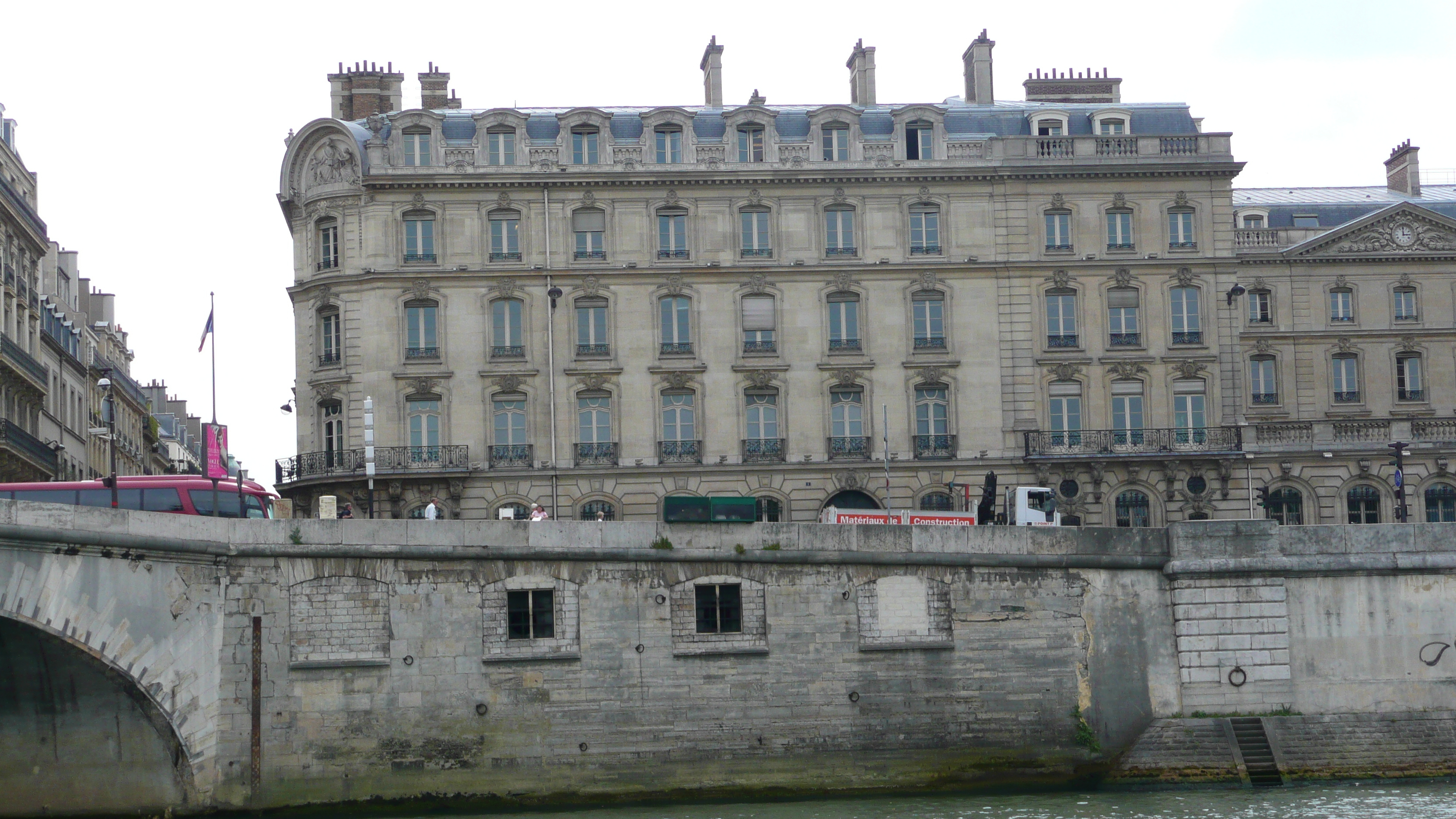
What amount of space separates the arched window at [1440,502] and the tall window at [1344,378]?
237 inches

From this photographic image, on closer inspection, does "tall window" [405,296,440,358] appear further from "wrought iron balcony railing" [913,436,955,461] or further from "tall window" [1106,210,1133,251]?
"tall window" [1106,210,1133,251]

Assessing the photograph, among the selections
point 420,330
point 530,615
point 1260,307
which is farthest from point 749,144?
point 530,615

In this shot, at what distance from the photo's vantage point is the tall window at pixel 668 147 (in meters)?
58.9

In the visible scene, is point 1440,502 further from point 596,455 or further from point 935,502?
point 596,455

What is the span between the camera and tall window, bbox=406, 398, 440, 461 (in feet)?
188

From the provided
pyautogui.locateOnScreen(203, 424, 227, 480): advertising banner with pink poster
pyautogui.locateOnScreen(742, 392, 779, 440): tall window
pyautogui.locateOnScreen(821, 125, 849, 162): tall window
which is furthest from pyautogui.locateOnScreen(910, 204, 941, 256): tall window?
pyautogui.locateOnScreen(203, 424, 227, 480): advertising banner with pink poster

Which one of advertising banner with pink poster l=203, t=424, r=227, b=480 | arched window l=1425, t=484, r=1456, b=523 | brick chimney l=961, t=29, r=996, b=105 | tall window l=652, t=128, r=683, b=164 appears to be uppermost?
brick chimney l=961, t=29, r=996, b=105

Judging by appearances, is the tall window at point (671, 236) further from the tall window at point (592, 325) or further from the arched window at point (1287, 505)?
the arched window at point (1287, 505)

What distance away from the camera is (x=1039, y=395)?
2338 inches

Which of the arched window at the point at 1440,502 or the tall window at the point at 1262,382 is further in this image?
the tall window at the point at 1262,382

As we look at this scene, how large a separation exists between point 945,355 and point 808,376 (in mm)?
4228

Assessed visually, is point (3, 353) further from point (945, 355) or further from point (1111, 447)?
point (1111, 447)

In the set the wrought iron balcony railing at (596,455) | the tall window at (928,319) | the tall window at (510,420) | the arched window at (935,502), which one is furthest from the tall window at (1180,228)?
the tall window at (510,420)

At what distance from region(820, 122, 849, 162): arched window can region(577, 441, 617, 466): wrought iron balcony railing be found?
432 inches
